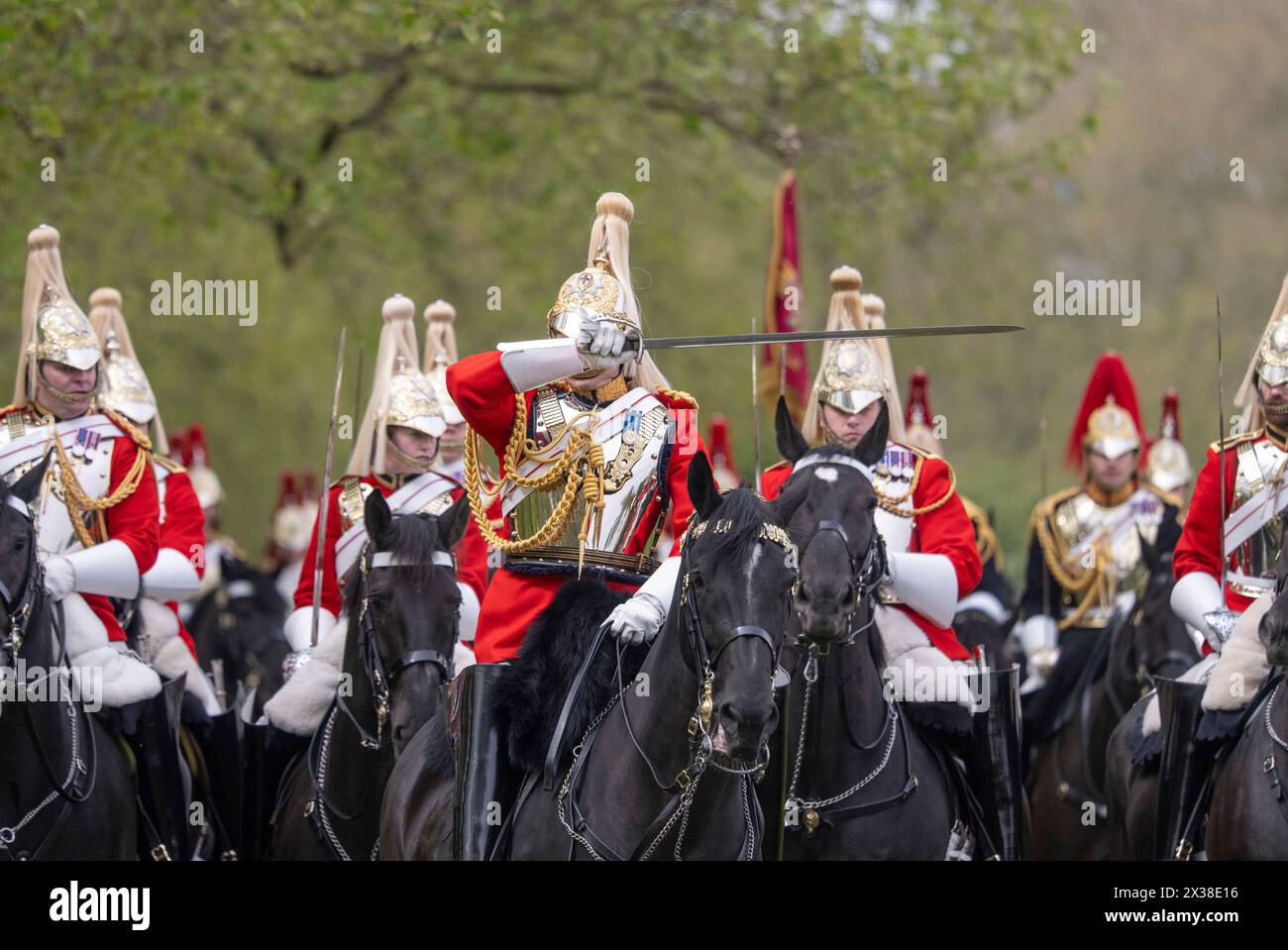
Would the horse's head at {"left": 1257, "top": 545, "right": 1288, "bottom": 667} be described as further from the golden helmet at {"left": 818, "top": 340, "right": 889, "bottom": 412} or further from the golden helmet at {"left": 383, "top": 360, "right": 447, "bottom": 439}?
the golden helmet at {"left": 383, "top": 360, "right": 447, "bottom": 439}

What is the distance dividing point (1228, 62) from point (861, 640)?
2321 cm

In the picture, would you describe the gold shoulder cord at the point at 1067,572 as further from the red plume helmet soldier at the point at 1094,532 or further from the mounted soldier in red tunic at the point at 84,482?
the mounted soldier in red tunic at the point at 84,482

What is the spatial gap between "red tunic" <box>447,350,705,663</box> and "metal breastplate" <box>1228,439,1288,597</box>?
2332mm

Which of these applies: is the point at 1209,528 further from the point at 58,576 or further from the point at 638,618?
the point at 58,576

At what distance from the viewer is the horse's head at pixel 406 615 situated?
24.0 ft

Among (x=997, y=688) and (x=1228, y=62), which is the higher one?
(x=1228, y=62)

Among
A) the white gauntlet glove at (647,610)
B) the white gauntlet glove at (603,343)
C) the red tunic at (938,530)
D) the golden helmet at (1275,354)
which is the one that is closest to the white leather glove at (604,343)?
the white gauntlet glove at (603,343)

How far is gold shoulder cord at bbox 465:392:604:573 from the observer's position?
20.2 ft

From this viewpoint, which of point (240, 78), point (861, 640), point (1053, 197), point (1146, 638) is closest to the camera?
point (861, 640)

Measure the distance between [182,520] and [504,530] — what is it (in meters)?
2.95

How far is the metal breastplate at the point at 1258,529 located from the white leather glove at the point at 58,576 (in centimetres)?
408

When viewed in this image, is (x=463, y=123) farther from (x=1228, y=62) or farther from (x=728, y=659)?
(x=1228, y=62)

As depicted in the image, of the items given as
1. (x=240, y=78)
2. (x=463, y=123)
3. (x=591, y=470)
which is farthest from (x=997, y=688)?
(x=463, y=123)

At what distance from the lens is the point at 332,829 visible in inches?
311
